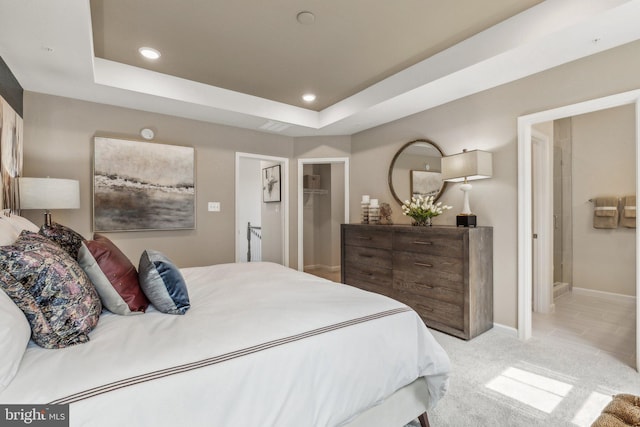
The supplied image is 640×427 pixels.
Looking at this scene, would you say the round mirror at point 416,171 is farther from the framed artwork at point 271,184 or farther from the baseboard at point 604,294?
the baseboard at point 604,294

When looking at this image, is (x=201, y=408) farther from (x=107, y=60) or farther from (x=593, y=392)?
(x=107, y=60)

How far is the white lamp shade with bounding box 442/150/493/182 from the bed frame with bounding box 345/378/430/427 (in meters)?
2.09

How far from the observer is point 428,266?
310 centimetres

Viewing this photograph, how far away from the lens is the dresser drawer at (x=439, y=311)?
2873mm

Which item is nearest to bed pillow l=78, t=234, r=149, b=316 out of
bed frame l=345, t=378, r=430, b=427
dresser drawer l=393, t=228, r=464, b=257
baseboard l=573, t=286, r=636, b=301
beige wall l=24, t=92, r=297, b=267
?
bed frame l=345, t=378, r=430, b=427

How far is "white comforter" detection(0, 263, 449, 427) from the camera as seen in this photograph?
0.87 metres

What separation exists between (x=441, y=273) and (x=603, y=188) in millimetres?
2854

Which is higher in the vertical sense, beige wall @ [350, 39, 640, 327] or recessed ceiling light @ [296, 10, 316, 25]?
recessed ceiling light @ [296, 10, 316, 25]

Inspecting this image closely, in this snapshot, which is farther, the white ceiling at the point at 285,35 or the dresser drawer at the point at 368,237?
the dresser drawer at the point at 368,237

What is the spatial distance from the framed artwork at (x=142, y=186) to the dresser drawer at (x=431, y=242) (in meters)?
2.65

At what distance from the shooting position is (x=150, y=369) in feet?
3.10

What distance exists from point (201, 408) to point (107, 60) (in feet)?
11.1

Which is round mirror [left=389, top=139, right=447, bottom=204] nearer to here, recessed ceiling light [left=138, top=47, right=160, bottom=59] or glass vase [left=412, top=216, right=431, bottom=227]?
glass vase [left=412, top=216, right=431, bottom=227]

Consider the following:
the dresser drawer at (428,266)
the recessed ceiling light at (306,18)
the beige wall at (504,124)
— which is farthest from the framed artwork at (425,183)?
the recessed ceiling light at (306,18)
